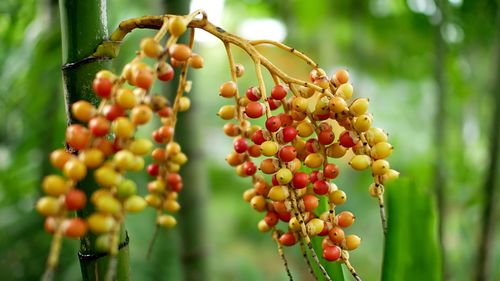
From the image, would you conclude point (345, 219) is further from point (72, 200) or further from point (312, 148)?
point (72, 200)

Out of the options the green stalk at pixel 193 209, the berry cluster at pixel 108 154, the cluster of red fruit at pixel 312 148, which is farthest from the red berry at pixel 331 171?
the green stalk at pixel 193 209

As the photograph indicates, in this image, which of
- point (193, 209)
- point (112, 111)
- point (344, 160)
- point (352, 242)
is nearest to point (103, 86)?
point (112, 111)

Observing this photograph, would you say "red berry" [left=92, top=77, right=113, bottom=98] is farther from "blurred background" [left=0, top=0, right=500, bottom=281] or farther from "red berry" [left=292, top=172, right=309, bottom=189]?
"blurred background" [left=0, top=0, right=500, bottom=281]

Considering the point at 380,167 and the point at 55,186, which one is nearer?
the point at 55,186

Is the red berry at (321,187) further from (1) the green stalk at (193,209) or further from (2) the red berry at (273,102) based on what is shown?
(1) the green stalk at (193,209)

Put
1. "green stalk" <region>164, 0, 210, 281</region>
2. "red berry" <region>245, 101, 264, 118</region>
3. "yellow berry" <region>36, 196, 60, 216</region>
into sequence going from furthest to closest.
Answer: "green stalk" <region>164, 0, 210, 281</region> → "red berry" <region>245, 101, 264, 118</region> → "yellow berry" <region>36, 196, 60, 216</region>

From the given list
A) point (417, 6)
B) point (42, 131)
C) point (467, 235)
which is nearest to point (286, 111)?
point (42, 131)

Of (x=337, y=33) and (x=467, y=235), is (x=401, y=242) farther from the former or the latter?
(x=337, y=33)

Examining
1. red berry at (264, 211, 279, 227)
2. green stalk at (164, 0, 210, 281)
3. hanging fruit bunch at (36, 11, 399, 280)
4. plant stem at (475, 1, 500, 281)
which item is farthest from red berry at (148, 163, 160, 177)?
plant stem at (475, 1, 500, 281)
